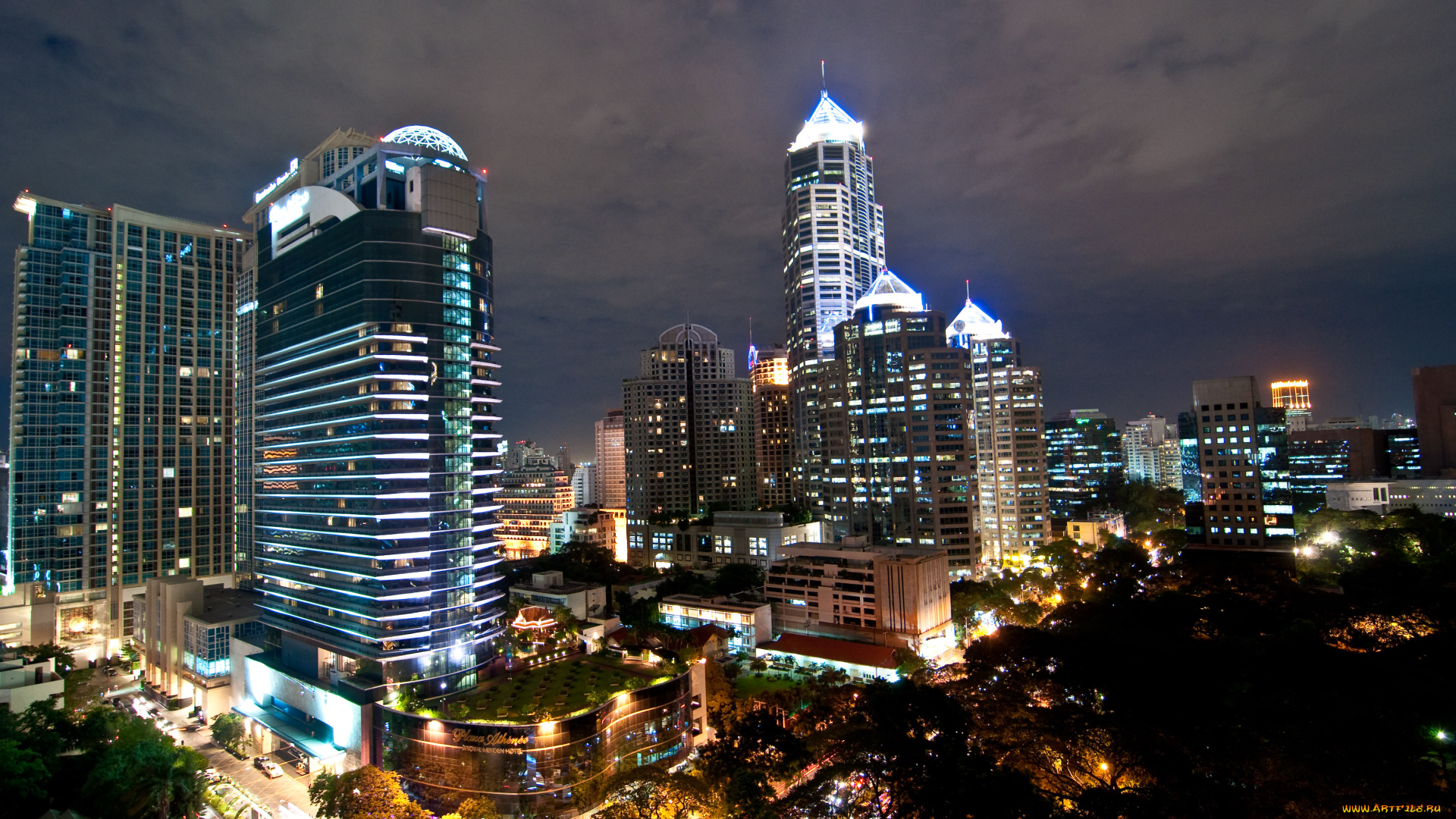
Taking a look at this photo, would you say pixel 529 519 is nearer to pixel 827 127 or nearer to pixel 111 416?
pixel 111 416

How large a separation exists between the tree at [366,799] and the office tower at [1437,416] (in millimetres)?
152405

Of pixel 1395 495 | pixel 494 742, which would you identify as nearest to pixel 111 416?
pixel 494 742

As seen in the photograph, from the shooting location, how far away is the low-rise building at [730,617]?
72.9 metres

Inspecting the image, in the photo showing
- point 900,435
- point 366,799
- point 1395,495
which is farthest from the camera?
point 1395,495

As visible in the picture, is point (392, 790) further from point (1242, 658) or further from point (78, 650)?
point (78, 650)

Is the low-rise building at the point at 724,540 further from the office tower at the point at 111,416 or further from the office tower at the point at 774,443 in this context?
the office tower at the point at 111,416

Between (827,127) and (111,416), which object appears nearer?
(111,416)

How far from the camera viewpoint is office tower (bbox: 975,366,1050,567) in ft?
353

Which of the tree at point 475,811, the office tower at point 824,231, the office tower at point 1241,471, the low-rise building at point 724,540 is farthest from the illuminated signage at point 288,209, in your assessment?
the office tower at point 1241,471

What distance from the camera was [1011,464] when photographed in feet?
361

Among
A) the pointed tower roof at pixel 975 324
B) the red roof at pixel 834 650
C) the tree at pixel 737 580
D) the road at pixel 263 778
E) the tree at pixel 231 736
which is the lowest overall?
the road at pixel 263 778

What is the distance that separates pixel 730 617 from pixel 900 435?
3602 cm

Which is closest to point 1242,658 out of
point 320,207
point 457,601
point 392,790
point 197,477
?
point 392,790

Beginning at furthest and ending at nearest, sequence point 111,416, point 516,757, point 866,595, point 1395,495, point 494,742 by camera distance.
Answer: point 1395,495, point 111,416, point 866,595, point 494,742, point 516,757
